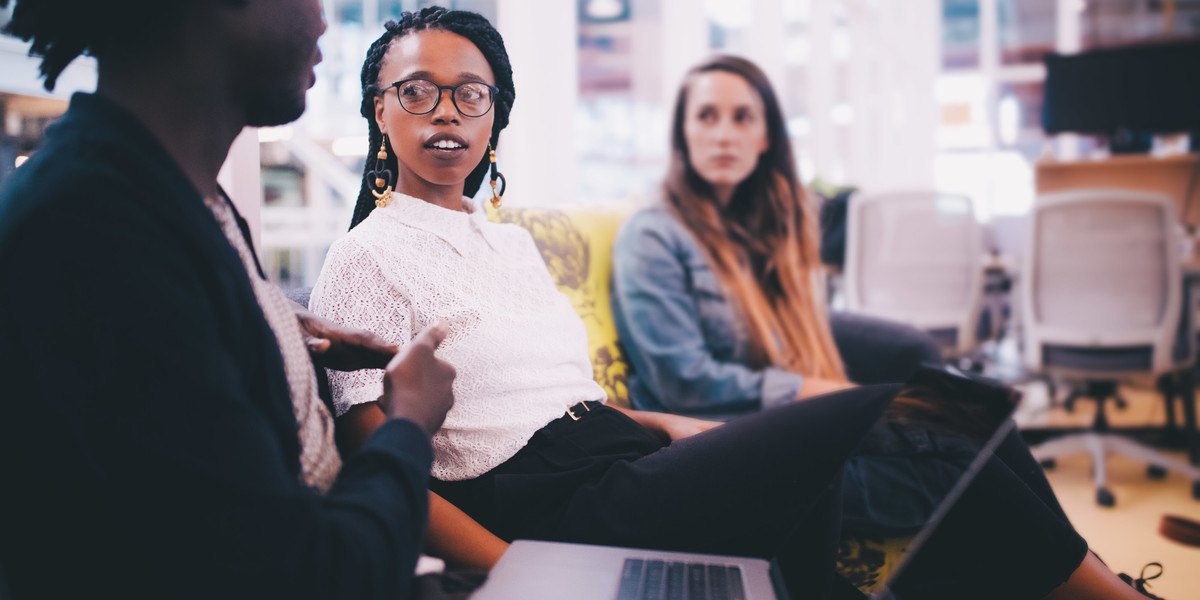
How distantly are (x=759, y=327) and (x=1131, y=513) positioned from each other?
1708mm

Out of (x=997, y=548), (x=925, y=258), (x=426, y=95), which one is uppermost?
(x=426, y=95)

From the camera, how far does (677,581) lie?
728 millimetres

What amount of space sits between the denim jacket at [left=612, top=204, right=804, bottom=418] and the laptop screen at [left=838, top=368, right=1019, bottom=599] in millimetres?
510

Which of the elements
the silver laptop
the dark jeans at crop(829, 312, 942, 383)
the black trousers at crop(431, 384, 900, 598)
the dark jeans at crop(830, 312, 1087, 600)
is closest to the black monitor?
the dark jeans at crop(829, 312, 942, 383)

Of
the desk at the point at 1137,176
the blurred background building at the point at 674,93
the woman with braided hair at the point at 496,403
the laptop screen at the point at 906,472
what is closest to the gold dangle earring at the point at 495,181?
the woman with braided hair at the point at 496,403

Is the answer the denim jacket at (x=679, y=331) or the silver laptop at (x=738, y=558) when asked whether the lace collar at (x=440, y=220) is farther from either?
the denim jacket at (x=679, y=331)

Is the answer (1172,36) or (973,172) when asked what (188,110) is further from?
(1172,36)

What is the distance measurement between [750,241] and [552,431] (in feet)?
3.45

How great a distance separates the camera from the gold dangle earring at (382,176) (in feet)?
2.95

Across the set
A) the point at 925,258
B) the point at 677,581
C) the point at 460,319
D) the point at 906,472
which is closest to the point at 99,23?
the point at 460,319

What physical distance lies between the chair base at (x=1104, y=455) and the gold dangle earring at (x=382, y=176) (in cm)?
267

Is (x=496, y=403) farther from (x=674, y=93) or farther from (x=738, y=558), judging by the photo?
(x=674, y=93)

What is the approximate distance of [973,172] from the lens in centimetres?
770

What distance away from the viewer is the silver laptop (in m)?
0.70
